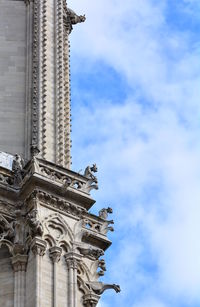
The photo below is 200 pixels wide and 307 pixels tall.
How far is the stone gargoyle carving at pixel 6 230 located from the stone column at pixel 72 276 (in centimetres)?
128

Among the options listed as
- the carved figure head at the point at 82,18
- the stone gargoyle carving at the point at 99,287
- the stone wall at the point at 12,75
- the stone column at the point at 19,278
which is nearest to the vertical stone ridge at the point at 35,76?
the stone wall at the point at 12,75

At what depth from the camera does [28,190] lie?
26969 mm

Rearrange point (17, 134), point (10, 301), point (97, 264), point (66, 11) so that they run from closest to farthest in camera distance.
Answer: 1. point (10, 301)
2. point (97, 264)
3. point (17, 134)
4. point (66, 11)

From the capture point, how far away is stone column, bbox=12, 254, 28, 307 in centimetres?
2525

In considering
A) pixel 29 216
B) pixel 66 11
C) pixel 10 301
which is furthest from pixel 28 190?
pixel 66 11

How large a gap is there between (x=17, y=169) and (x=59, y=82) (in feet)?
11.5

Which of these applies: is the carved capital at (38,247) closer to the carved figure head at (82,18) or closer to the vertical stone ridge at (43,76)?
the vertical stone ridge at (43,76)

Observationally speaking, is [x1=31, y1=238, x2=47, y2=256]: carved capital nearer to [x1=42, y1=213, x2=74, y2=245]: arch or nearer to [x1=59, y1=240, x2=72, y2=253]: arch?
[x1=42, y1=213, x2=74, y2=245]: arch

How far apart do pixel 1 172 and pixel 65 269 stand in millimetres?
2947

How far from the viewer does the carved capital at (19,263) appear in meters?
25.9

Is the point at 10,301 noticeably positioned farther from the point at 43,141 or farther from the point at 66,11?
the point at 66,11

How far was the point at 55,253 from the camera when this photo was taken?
2586 cm

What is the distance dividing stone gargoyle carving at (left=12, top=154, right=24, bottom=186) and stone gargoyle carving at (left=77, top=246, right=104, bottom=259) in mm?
2135

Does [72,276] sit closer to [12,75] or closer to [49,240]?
[49,240]
